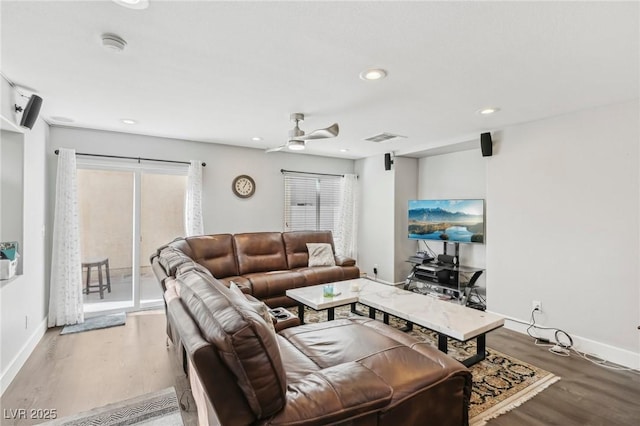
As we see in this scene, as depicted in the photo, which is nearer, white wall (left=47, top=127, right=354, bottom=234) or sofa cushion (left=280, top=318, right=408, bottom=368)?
sofa cushion (left=280, top=318, right=408, bottom=368)

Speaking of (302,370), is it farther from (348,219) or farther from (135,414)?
(348,219)

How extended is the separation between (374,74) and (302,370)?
2041mm

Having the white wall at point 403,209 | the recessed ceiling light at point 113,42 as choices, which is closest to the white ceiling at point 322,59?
the recessed ceiling light at point 113,42

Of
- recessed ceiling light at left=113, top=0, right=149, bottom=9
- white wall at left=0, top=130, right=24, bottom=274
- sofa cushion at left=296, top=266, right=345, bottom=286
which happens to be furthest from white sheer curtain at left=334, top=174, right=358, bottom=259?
recessed ceiling light at left=113, top=0, right=149, bottom=9

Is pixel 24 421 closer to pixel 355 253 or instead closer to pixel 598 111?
pixel 355 253

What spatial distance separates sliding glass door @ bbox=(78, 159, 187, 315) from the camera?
4.05 meters

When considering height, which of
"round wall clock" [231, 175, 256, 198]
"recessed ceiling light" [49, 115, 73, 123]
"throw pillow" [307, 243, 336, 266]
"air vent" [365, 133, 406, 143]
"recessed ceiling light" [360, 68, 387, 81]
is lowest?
"throw pillow" [307, 243, 336, 266]

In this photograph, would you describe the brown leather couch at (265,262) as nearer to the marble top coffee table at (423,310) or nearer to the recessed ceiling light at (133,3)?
the marble top coffee table at (423,310)

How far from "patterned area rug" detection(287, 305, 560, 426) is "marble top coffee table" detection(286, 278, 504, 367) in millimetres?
135

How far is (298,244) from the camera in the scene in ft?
15.9

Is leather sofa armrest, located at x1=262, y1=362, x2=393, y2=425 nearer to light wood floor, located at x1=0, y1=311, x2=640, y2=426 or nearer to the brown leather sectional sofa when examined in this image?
the brown leather sectional sofa

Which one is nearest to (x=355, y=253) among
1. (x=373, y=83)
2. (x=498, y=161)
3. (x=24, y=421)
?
(x=498, y=161)

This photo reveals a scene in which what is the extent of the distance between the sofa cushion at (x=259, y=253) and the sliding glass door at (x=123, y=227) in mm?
1043

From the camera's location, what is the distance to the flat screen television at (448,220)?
171 inches
